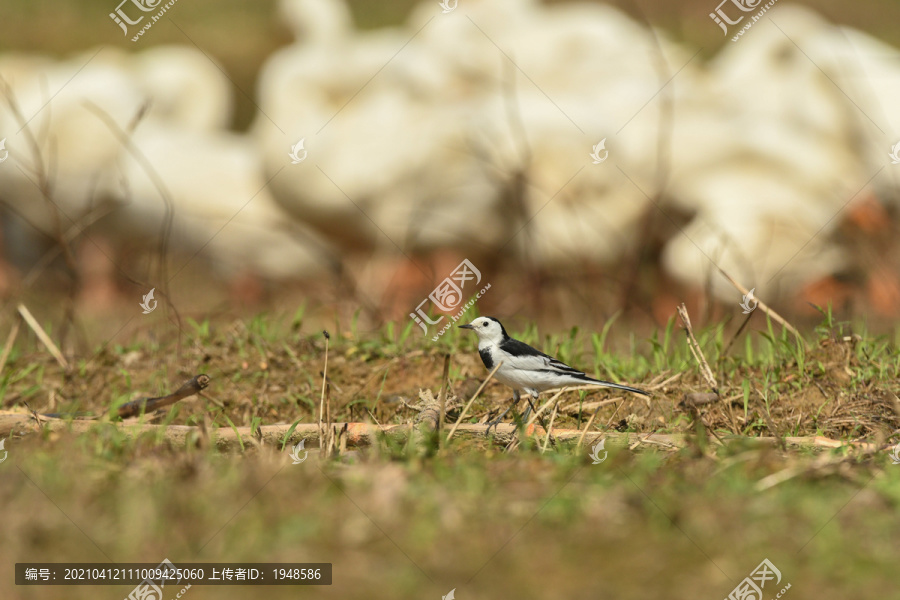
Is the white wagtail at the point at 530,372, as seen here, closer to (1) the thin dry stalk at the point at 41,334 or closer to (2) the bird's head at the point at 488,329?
(2) the bird's head at the point at 488,329

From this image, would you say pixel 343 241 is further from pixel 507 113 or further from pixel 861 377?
pixel 861 377

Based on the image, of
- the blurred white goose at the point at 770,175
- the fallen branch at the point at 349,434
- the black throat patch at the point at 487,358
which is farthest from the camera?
the blurred white goose at the point at 770,175

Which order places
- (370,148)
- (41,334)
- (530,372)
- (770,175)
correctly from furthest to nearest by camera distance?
(370,148) < (770,175) < (41,334) < (530,372)

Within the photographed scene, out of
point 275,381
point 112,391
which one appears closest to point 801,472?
point 275,381

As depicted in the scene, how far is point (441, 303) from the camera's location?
5102 millimetres

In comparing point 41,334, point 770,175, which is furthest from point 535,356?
point 770,175

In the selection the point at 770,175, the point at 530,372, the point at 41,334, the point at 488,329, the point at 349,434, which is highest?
the point at 770,175

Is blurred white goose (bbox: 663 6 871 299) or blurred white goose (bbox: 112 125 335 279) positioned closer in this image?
blurred white goose (bbox: 663 6 871 299)

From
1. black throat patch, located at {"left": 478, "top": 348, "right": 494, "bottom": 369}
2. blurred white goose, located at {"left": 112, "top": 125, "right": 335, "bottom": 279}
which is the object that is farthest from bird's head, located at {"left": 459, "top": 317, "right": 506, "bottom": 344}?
blurred white goose, located at {"left": 112, "top": 125, "right": 335, "bottom": 279}

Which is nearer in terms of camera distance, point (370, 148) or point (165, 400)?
point (165, 400)

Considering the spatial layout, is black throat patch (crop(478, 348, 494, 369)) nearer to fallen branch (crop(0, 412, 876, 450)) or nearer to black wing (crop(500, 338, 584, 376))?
black wing (crop(500, 338, 584, 376))

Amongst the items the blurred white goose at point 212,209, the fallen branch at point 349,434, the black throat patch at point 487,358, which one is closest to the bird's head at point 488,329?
the black throat patch at point 487,358

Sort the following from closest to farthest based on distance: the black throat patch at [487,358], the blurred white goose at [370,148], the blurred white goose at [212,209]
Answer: the black throat patch at [487,358] → the blurred white goose at [370,148] → the blurred white goose at [212,209]

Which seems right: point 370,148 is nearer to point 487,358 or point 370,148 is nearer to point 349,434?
point 487,358
